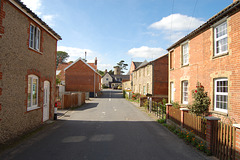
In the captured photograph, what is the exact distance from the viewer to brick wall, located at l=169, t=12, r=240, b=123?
7650 millimetres

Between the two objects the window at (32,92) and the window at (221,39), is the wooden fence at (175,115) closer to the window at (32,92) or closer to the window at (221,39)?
the window at (221,39)

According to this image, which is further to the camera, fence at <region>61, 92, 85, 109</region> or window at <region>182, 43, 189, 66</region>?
fence at <region>61, 92, 85, 109</region>

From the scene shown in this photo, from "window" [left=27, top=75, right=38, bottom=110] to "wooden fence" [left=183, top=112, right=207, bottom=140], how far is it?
8.04m

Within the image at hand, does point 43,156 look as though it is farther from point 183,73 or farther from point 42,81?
point 183,73

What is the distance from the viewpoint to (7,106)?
6.58 meters

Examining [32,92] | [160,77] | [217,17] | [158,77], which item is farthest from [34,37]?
[160,77]

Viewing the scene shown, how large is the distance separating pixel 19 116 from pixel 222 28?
1135cm

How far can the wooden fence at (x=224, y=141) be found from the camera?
4.82m

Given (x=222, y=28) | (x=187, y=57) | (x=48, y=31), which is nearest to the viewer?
(x=222, y=28)

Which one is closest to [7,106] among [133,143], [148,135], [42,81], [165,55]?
[42,81]

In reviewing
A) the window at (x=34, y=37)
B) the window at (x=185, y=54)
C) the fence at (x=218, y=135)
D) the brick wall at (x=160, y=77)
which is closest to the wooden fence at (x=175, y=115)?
the fence at (x=218, y=135)

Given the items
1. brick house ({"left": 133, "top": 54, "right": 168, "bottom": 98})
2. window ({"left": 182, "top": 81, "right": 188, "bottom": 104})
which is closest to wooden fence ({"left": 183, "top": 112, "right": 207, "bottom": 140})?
window ({"left": 182, "top": 81, "right": 188, "bottom": 104})

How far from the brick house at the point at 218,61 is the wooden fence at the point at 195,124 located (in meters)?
2.05

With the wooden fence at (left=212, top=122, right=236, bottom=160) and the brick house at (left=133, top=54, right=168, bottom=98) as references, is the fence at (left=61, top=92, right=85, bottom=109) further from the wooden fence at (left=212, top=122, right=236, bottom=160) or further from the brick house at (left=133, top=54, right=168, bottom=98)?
the wooden fence at (left=212, top=122, right=236, bottom=160)
